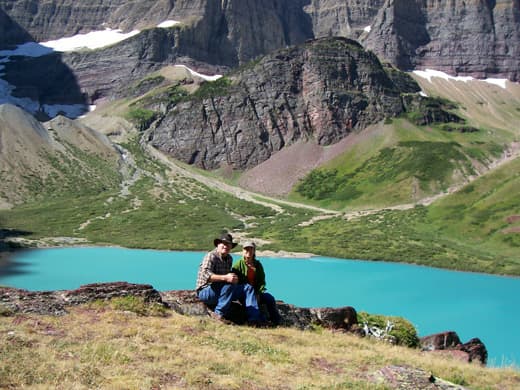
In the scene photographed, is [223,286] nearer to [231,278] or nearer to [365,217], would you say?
[231,278]

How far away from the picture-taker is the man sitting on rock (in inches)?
586

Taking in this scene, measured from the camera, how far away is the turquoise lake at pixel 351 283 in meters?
39.8

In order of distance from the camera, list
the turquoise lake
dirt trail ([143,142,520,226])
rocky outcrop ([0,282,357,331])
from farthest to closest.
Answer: dirt trail ([143,142,520,226]), the turquoise lake, rocky outcrop ([0,282,357,331])

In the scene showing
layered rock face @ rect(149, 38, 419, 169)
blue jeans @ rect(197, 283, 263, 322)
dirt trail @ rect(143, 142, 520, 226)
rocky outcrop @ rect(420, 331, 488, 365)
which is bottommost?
dirt trail @ rect(143, 142, 520, 226)

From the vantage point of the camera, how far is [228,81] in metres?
172

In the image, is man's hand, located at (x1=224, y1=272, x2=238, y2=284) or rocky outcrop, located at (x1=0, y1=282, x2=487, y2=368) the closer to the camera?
rocky outcrop, located at (x1=0, y1=282, x2=487, y2=368)

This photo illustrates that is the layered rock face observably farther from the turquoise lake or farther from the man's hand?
the man's hand

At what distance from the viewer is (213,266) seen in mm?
14953

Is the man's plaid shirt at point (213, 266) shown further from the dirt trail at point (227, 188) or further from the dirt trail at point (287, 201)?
the dirt trail at point (227, 188)

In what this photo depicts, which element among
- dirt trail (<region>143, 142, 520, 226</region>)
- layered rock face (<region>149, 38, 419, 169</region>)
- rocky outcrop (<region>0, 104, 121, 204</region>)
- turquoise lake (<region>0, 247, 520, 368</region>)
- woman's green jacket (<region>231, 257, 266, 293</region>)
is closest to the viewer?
woman's green jacket (<region>231, 257, 266, 293</region>)

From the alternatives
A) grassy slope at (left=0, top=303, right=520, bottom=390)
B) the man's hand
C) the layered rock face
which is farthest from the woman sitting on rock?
the layered rock face

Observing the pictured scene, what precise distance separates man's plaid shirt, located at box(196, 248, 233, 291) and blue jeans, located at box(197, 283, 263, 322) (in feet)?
1.01

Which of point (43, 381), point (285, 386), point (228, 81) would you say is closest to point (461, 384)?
point (285, 386)

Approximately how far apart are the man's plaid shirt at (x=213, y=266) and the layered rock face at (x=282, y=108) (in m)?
139
